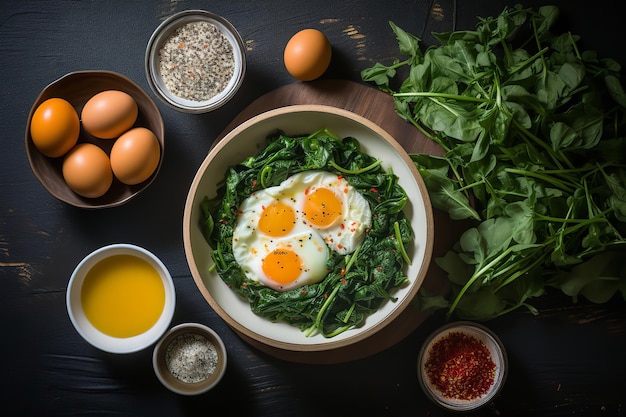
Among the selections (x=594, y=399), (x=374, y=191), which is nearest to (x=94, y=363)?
(x=374, y=191)

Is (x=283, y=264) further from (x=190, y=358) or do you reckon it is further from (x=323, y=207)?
(x=190, y=358)

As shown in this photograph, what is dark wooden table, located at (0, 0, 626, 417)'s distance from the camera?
95.5 inches

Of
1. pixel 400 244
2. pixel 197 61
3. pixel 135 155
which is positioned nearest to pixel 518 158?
pixel 400 244

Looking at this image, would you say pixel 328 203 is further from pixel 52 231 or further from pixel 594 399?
pixel 594 399

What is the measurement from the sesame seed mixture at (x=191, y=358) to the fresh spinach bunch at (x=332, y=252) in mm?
304

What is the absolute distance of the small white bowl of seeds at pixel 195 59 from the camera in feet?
7.52

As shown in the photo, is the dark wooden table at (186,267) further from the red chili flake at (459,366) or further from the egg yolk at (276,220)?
the egg yolk at (276,220)

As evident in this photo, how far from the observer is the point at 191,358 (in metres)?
2.32

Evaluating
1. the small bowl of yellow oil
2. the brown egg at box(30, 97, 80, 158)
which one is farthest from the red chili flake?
the brown egg at box(30, 97, 80, 158)

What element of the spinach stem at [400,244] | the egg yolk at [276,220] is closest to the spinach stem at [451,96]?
the spinach stem at [400,244]

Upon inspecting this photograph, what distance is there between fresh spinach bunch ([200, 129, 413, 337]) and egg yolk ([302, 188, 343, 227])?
0.33 feet

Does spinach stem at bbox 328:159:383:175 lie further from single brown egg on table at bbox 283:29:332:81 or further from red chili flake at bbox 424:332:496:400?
red chili flake at bbox 424:332:496:400

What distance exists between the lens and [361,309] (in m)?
2.20

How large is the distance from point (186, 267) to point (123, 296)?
0.29 m
